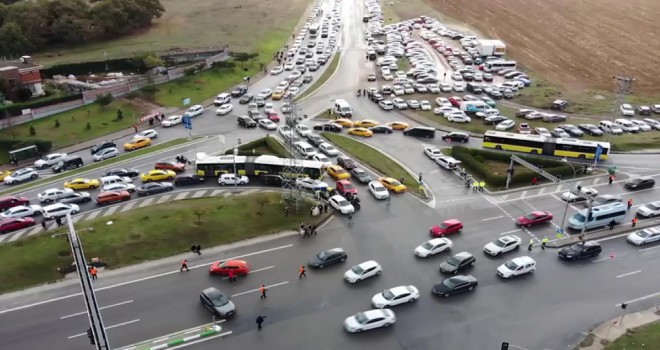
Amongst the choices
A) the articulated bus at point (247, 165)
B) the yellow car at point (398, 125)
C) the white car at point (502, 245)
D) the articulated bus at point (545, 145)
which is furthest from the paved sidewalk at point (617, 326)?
the yellow car at point (398, 125)

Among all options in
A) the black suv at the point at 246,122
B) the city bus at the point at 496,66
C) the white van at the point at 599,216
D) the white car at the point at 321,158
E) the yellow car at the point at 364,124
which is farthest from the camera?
the city bus at the point at 496,66

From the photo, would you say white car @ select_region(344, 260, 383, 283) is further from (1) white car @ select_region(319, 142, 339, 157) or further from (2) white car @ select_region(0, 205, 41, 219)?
(2) white car @ select_region(0, 205, 41, 219)

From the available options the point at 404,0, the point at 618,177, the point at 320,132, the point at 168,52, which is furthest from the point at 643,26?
the point at 168,52

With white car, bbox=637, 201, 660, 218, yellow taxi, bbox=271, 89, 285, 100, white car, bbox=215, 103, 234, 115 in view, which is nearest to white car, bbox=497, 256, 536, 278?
white car, bbox=637, 201, 660, 218

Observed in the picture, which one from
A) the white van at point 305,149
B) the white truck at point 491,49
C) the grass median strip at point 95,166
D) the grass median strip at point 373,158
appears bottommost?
the grass median strip at point 95,166

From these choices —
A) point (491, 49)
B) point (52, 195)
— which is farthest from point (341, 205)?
point (491, 49)

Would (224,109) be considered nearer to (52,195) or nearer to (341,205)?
(52,195)

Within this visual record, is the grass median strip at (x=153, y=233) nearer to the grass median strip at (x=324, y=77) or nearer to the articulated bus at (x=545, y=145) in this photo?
the articulated bus at (x=545, y=145)
